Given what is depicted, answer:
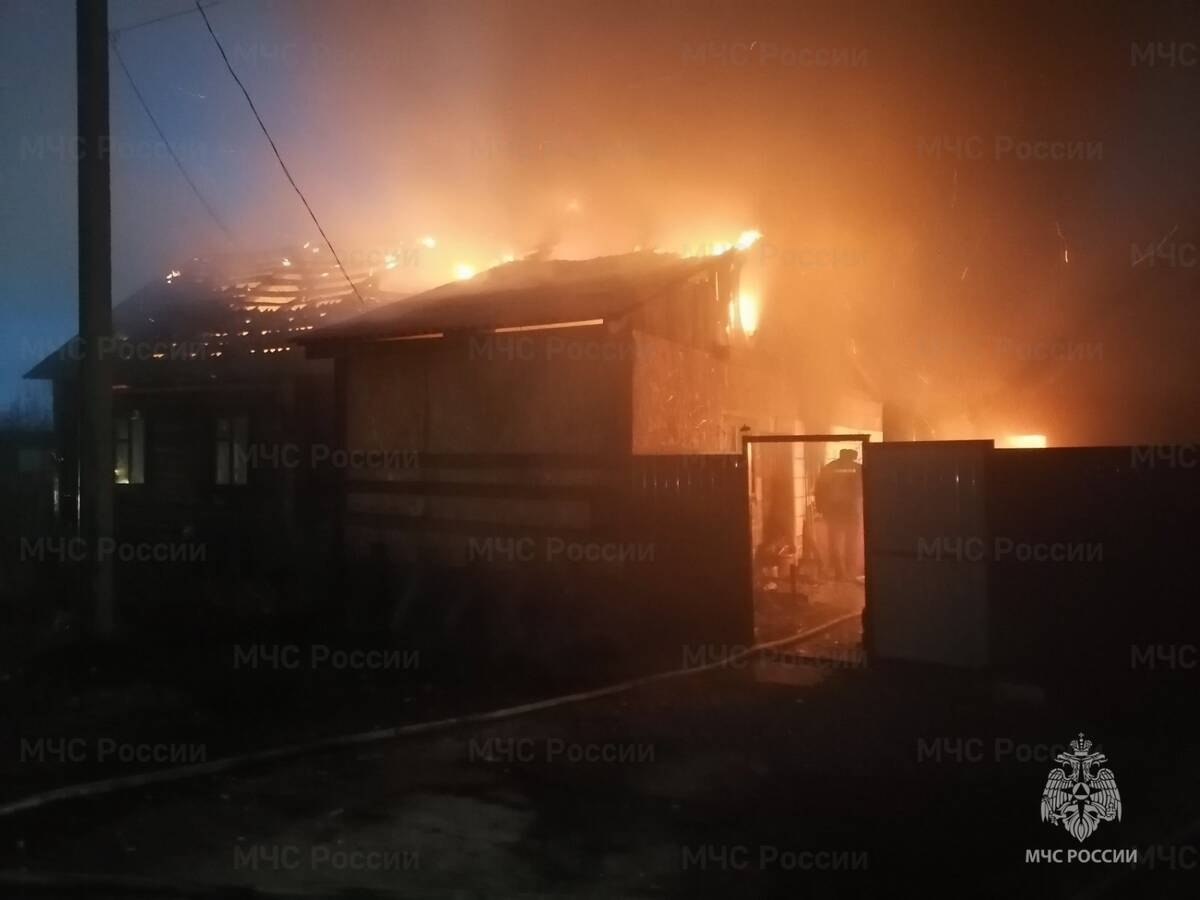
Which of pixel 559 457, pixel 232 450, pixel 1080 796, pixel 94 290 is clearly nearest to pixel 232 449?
pixel 232 450

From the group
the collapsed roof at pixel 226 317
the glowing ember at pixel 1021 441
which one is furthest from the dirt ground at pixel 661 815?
the glowing ember at pixel 1021 441

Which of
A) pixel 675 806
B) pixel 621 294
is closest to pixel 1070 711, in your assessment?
pixel 675 806

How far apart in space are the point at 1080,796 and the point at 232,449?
1438 centimetres

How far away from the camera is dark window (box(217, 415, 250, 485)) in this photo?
15.7m

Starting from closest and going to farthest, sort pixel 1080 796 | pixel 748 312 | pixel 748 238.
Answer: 1. pixel 1080 796
2. pixel 748 312
3. pixel 748 238

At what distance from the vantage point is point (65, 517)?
15734 mm

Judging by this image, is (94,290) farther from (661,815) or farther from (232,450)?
(661,815)

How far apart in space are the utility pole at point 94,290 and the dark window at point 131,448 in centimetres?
758

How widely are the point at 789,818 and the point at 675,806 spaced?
0.74m

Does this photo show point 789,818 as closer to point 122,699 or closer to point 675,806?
point 675,806

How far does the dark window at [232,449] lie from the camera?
15711 mm

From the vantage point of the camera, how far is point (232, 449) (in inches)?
623

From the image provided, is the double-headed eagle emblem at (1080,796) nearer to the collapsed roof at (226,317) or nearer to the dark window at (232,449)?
the collapsed roof at (226,317)

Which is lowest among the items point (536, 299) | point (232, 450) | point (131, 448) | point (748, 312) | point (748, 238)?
point (232, 450)
